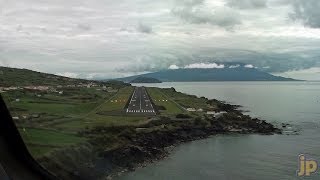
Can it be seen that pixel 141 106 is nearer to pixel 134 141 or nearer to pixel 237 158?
pixel 134 141

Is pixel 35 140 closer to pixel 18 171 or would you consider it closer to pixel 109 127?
pixel 109 127

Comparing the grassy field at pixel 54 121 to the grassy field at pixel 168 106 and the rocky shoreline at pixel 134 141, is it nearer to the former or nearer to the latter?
the rocky shoreline at pixel 134 141

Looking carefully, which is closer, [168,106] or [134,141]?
[134,141]

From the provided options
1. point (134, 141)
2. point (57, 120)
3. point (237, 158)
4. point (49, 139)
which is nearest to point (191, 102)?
point (57, 120)

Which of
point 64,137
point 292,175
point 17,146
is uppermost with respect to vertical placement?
point 17,146

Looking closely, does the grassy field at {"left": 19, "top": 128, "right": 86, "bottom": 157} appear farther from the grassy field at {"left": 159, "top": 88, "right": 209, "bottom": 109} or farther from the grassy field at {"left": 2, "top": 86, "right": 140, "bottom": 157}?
the grassy field at {"left": 159, "top": 88, "right": 209, "bottom": 109}

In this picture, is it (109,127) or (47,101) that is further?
(47,101)

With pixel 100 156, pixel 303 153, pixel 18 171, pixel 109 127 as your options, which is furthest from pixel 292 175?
pixel 18 171

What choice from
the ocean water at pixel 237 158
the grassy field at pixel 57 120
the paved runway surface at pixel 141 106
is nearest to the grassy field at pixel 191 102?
the paved runway surface at pixel 141 106
